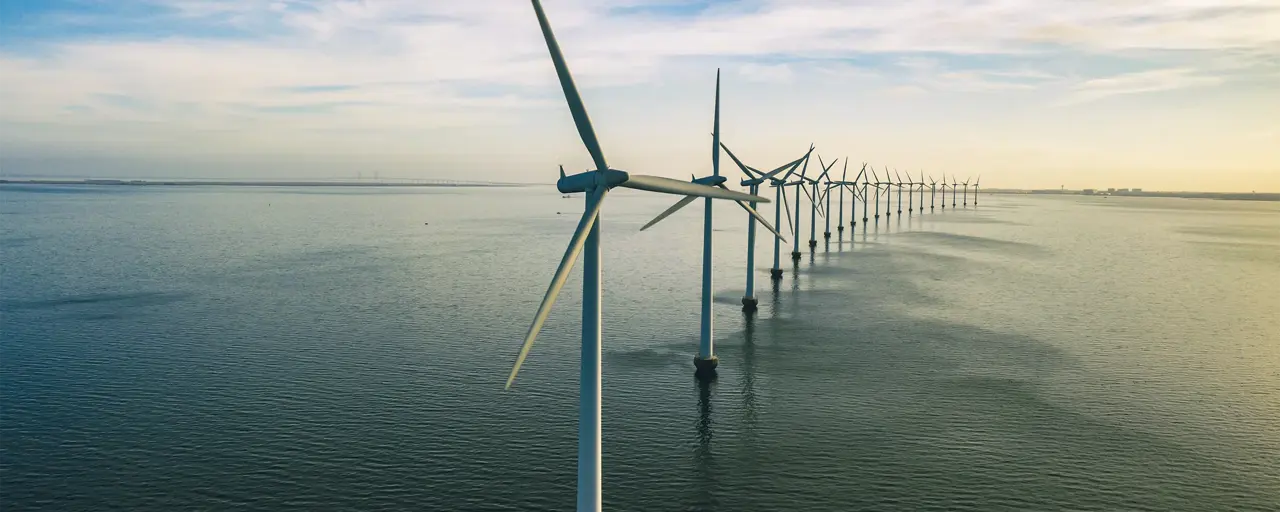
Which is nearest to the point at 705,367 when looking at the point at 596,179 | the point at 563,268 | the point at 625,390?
the point at 625,390

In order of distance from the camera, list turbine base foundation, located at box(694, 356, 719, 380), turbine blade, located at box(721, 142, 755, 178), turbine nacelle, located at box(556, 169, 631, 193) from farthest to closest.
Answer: turbine blade, located at box(721, 142, 755, 178)
turbine base foundation, located at box(694, 356, 719, 380)
turbine nacelle, located at box(556, 169, 631, 193)

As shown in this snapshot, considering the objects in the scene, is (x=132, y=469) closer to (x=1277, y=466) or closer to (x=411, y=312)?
(x=411, y=312)

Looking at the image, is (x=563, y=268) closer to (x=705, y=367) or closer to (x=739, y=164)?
(x=705, y=367)

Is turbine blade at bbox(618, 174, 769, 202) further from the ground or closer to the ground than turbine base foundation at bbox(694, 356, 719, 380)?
further from the ground

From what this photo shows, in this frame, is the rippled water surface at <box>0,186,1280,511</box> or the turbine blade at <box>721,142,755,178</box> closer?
the rippled water surface at <box>0,186,1280,511</box>

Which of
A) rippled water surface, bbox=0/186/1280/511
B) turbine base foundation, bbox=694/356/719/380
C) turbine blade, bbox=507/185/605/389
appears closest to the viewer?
turbine blade, bbox=507/185/605/389

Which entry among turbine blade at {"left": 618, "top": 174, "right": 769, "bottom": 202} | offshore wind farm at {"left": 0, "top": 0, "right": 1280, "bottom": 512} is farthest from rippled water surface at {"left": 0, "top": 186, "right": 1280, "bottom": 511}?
turbine blade at {"left": 618, "top": 174, "right": 769, "bottom": 202}

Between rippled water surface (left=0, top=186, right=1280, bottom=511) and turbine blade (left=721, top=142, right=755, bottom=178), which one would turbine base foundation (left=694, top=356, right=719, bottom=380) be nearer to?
rippled water surface (left=0, top=186, right=1280, bottom=511)

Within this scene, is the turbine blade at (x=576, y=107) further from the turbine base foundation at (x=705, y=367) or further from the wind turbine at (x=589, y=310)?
the turbine base foundation at (x=705, y=367)
